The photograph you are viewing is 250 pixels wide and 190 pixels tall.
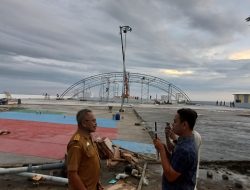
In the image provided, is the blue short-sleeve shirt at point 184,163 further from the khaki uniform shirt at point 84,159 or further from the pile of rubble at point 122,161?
the pile of rubble at point 122,161

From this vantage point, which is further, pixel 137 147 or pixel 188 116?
pixel 137 147

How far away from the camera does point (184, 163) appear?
3396 millimetres

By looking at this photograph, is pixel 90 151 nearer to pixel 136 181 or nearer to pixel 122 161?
pixel 136 181

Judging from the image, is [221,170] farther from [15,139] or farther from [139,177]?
[15,139]

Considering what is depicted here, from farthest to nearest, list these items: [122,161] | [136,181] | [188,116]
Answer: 1. [122,161]
2. [136,181]
3. [188,116]

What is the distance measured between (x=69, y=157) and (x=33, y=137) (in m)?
11.4

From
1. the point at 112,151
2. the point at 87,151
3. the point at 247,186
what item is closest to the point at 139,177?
the point at 112,151

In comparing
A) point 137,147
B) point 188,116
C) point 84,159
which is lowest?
point 137,147

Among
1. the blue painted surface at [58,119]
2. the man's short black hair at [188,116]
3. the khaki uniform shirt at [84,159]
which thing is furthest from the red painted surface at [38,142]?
the man's short black hair at [188,116]

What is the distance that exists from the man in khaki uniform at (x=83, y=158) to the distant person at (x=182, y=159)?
29.4 inches

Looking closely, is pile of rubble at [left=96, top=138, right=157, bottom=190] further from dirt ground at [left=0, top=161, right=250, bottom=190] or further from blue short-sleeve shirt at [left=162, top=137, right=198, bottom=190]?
blue short-sleeve shirt at [left=162, top=137, right=198, bottom=190]

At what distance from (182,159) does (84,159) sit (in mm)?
1037

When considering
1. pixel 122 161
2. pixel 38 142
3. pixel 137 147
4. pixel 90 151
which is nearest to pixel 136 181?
pixel 122 161

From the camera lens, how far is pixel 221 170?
1027 centimetres
